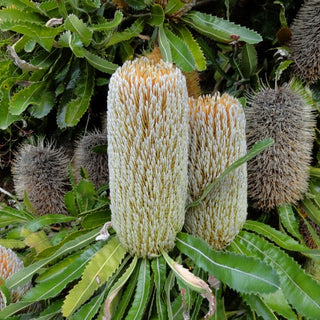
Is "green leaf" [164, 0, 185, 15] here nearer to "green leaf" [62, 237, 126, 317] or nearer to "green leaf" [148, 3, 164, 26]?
"green leaf" [148, 3, 164, 26]

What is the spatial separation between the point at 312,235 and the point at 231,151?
1.10 feet

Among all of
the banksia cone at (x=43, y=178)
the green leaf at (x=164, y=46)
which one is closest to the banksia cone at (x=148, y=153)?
the green leaf at (x=164, y=46)

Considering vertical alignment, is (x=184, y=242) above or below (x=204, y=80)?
below

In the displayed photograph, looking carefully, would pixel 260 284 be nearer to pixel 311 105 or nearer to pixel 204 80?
pixel 311 105

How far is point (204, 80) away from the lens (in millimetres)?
1047

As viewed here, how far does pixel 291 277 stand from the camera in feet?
2.11

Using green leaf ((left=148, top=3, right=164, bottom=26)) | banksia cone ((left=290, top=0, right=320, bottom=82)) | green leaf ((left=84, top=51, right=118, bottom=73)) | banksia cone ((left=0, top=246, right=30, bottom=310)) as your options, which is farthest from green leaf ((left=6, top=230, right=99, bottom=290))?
banksia cone ((left=290, top=0, right=320, bottom=82))

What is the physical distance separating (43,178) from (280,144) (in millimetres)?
605

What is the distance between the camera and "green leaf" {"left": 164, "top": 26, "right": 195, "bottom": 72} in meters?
0.77

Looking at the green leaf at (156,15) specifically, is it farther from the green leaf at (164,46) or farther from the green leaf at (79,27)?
the green leaf at (79,27)

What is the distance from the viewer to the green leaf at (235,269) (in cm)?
54

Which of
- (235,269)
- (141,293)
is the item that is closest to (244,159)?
(235,269)

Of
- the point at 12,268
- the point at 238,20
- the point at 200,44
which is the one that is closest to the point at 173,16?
the point at 200,44

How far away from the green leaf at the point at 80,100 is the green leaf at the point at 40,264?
28 cm
